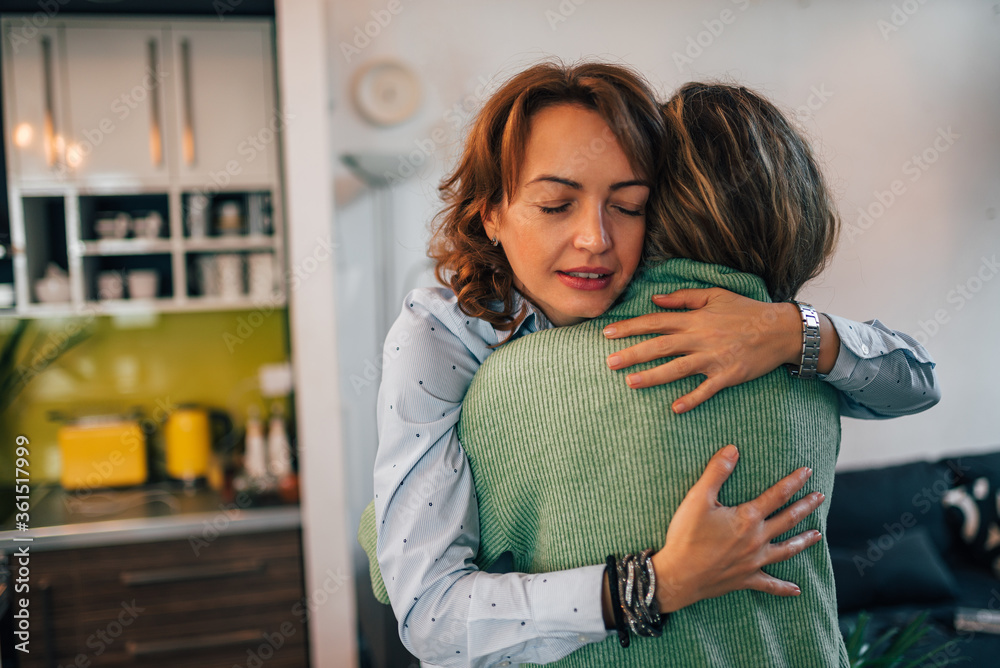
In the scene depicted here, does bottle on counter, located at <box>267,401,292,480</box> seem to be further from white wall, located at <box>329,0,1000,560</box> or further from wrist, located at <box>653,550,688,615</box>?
wrist, located at <box>653,550,688,615</box>

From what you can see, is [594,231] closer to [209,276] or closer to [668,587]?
[668,587]

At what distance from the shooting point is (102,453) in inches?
102

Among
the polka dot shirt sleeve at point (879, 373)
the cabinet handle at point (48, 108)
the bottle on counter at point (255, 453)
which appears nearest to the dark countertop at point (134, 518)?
the bottle on counter at point (255, 453)

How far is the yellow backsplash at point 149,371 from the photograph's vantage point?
279 centimetres

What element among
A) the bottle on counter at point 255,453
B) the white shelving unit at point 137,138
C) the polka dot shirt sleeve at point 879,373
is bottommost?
the bottle on counter at point 255,453

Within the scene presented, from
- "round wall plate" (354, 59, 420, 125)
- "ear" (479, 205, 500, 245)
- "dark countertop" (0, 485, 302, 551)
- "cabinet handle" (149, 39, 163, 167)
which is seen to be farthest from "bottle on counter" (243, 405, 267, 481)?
"ear" (479, 205, 500, 245)

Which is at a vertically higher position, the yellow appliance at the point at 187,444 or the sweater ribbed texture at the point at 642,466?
the sweater ribbed texture at the point at 642,466

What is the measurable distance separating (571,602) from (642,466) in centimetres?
16

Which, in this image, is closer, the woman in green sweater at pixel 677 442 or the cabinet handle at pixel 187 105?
the woman in green sweater at pixel 677 442

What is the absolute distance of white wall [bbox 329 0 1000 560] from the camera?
281 centimetres

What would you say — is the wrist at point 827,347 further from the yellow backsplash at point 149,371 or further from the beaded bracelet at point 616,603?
the yellow backsplash at point 149,371

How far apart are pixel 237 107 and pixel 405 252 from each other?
86cm

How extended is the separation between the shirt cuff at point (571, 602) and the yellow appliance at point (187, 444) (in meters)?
2.32

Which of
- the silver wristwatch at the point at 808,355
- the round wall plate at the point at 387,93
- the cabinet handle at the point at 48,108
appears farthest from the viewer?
the round wall plate at the point at 387,93
